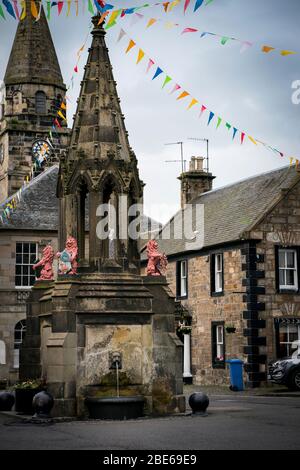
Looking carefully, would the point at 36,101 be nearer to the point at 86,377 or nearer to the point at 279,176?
the point at 279,176

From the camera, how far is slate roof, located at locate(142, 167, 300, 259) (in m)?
33.0

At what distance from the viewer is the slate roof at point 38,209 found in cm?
3856

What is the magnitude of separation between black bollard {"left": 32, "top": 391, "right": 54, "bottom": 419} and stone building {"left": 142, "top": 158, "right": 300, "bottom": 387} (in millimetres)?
15141

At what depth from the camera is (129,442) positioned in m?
12.9

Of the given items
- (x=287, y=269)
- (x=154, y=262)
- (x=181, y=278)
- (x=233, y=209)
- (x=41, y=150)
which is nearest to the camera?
(x=154, y=262)

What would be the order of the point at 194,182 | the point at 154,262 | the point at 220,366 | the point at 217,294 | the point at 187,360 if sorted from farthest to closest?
the point at 194,182 → the point at 187,360 → the point at 217,294 → the point at 220,366 → the point at 154,262

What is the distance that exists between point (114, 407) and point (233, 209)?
19664 mm

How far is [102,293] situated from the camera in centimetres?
1794

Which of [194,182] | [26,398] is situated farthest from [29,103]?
[26,398]

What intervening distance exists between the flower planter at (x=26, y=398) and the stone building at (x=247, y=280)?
1383 centimetres

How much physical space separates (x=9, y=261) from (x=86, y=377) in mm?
21152

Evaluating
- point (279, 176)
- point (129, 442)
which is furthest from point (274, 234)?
point (129, 442)

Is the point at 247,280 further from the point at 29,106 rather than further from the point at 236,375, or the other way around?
the point at 29,106

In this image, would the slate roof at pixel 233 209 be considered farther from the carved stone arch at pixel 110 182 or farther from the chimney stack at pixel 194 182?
the carved stone arch at pixel 110 182
